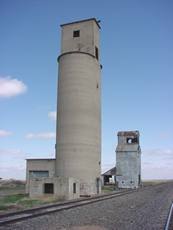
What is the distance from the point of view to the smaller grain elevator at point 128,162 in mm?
68312

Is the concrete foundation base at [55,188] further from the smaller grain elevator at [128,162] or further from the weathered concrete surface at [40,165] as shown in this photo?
the smaller grain elevator at [128,162]

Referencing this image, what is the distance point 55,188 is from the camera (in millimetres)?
34750

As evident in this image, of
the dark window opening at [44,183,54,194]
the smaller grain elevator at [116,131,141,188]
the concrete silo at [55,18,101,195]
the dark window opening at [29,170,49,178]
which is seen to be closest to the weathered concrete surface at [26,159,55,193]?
the dark window opening at [29,170,49,178]

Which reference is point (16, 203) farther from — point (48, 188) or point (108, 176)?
point (108, 176)

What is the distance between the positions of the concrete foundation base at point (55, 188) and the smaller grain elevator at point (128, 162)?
1292 inches

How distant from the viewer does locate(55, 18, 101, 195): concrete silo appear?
40781 millimetres

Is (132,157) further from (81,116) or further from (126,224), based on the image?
(126,224)

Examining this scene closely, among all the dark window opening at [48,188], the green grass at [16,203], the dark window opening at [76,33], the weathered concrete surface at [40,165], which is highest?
the dark window opening at [76,33]

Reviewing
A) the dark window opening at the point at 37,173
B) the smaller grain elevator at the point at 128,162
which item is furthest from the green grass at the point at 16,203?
the smaller grain elevator at the point at 128,162

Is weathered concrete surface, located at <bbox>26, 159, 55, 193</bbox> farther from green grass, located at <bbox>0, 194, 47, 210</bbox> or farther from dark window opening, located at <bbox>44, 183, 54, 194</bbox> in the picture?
green grass, located at <bbox>0, 194, 47, 210</bbox>

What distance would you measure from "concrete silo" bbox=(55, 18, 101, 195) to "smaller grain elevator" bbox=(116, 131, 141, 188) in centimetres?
2545

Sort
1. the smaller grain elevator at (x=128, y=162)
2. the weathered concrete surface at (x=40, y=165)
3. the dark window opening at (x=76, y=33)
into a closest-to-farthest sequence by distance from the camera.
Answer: the weathered concrete surface at (x=40, y=165)
the dark window opening at (x=76, y=33)
the smaller grain elevator at (x=128, y=162)

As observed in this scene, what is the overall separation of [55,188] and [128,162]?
1452 inches

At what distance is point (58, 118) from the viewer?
42.6 meters
